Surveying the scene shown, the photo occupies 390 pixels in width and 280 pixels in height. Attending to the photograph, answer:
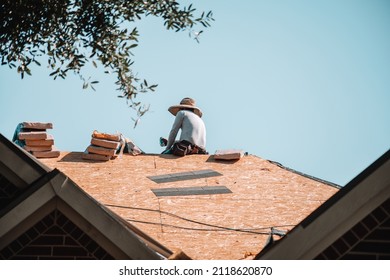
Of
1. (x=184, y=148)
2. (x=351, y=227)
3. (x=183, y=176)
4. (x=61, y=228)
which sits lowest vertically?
(x=61, y=228)

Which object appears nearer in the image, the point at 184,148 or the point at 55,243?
the point at 55,243

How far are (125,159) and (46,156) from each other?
1.67 meters

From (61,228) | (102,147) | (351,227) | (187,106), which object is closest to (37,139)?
(102,147)

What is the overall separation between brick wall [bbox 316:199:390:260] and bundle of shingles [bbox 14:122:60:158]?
10.8 meters

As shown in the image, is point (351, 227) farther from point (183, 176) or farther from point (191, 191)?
point (183, 176)

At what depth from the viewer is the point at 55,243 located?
7.62 meters

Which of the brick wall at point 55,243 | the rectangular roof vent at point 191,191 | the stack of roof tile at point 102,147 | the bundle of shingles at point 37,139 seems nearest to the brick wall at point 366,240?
the brick wall at point 55,243

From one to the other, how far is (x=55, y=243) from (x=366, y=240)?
288cm

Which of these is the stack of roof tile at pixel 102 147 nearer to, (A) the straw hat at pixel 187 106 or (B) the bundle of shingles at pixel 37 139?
(B) the bundle of shingles at pixel 37 139

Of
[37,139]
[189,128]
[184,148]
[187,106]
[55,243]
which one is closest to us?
[55,243]

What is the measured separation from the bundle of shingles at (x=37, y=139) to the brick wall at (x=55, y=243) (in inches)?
381

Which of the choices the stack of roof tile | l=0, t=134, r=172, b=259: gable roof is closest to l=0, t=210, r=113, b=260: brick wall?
l=0, t=134, r=172, b=259: gable roof

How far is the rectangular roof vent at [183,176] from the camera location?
623 inches

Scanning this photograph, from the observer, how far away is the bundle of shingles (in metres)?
17.1
